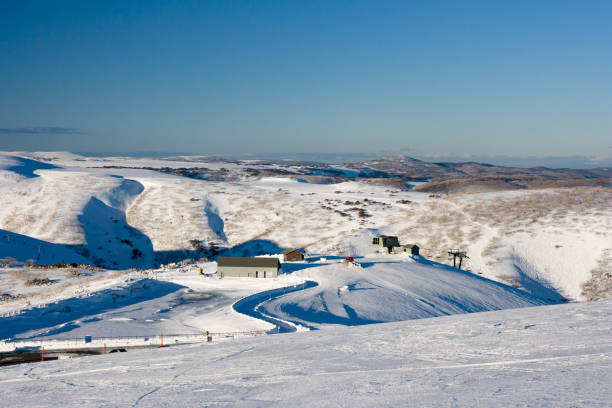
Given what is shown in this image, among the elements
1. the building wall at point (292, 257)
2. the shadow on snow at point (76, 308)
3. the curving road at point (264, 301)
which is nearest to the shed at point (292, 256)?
the building wall at point (292, 257)

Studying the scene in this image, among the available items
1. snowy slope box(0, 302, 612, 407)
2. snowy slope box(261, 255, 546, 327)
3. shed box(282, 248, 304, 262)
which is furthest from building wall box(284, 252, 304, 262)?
snowy slope box(0, 302, 612, 407)

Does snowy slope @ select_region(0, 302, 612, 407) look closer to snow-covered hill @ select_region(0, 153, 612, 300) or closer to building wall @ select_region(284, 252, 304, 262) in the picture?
building wall @ select_region(284, 252, 304, 262)

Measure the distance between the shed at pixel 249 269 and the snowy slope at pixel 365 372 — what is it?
30838 mm

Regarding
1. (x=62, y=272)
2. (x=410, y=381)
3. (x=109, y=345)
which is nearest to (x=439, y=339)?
(x=410, y=381)

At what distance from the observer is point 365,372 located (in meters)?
11.0

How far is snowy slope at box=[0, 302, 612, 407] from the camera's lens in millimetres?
8625

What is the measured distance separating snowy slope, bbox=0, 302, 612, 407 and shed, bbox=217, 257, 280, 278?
3084 cm

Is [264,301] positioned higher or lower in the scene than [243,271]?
higher

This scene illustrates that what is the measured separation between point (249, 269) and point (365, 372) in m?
38.6

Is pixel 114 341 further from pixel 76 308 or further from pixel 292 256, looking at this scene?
pixel 292 256

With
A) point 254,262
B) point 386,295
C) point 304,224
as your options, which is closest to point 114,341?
point 254,262

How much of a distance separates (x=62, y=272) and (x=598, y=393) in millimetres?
59097

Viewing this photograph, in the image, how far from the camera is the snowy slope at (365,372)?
862 cm

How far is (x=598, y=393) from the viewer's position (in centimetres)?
781
